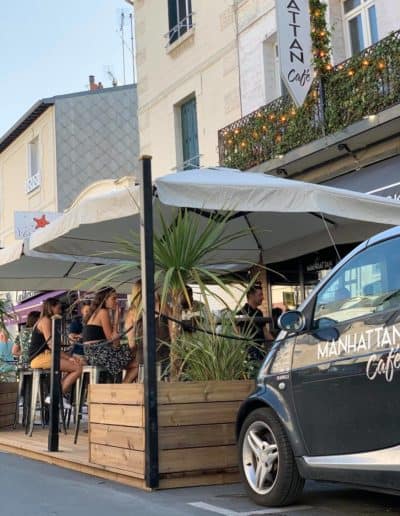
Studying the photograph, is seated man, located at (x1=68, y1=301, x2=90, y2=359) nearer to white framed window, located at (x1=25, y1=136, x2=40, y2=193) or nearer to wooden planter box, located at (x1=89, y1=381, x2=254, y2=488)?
wooden planter box, located at (x1=89, y1=381, x2=254, y2=488)

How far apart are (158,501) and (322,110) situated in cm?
935

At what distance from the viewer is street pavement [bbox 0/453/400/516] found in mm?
5145

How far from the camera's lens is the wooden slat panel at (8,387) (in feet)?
34.8

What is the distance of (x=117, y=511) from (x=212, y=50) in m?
14.0

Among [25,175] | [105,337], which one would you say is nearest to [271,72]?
[105,337]

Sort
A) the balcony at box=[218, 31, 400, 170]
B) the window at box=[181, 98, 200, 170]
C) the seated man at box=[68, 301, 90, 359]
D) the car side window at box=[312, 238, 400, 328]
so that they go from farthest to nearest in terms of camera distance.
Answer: the window at box=[181, 98, 200, 170], the balcony at box=[218, 31, 400, 170], the seated man at box=[68, 301, 90, 359], the car side window at box=[312, 238, 400, 328]

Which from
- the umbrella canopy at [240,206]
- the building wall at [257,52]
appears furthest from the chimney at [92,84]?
the umbrella canopy at [240,206]

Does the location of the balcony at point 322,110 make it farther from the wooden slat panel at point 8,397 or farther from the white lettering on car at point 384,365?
the white lettering on car at point 384,365

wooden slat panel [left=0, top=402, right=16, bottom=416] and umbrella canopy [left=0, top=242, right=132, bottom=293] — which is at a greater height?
umbrella canopy [left=0, top=242, right=132, bottom=293]

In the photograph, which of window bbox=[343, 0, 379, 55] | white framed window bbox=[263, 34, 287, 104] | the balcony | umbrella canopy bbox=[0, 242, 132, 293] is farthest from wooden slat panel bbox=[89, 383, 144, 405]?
white framed window bbox=[263, 34, 287, 104]

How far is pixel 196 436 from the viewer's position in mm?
6031

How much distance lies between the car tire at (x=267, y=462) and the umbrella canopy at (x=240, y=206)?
1.96m

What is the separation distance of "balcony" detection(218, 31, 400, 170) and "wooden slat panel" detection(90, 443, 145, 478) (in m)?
7.56

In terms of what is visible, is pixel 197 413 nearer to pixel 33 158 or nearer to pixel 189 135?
pixel 189 135
